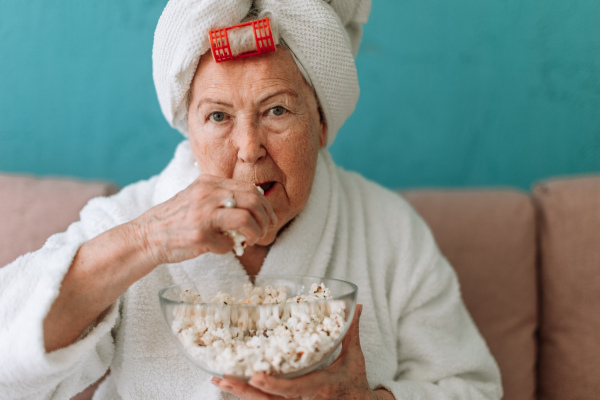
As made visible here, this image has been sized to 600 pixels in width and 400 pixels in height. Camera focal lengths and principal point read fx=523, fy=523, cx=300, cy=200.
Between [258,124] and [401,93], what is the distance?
0.87 meters

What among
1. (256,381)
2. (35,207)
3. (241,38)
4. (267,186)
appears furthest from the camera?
(35,207)

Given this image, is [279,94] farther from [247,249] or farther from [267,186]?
[247,249]

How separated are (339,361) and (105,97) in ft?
3.85

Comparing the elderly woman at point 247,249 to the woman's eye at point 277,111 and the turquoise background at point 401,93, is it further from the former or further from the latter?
the turquoise background at point 401,93

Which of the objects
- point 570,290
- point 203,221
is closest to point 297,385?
point 203,221

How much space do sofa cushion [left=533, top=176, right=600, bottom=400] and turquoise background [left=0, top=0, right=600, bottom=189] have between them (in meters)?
0.33

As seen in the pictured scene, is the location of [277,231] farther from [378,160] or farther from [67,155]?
[67,155]

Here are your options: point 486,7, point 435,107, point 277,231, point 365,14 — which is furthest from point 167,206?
point 486,7

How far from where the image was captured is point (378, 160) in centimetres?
191

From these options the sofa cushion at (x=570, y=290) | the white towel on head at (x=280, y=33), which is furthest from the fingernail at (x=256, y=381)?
the sofa cushion at (x=570, y=290)

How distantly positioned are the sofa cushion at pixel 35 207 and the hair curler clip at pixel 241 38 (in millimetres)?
638

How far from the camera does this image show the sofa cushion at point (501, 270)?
61.9 inches

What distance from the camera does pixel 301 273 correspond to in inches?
51.1

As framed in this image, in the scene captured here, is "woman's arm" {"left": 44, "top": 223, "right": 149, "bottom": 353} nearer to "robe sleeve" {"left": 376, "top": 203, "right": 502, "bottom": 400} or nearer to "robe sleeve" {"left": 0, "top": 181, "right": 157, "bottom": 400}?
"robe sleeve" {"left": 0, "top": 181, "right": 157, "bottom": 400}
